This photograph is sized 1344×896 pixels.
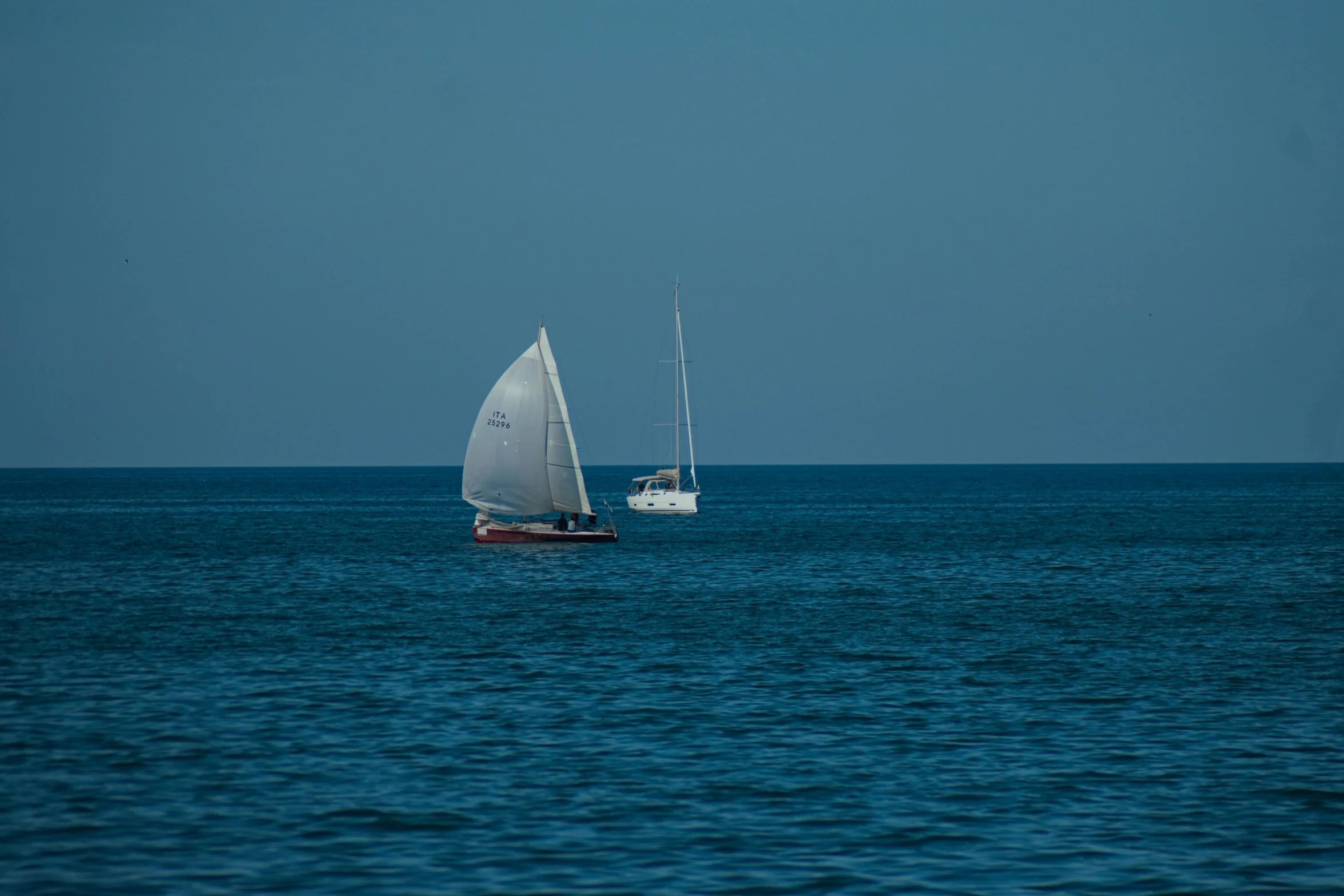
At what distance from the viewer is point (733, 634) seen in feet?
133

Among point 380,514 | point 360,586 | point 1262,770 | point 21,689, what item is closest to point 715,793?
point 1262,770

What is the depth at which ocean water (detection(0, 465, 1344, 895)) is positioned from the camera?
17.2 meters

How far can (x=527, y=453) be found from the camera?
74.1 m

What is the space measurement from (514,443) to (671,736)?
1965 inches

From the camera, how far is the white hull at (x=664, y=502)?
405ft

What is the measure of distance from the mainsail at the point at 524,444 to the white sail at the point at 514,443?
0.10 ft

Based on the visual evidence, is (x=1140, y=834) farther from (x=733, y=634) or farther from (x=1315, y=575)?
(x=1315, y=575)

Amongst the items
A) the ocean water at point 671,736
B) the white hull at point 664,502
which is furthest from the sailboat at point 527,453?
the white hull at point 664,502

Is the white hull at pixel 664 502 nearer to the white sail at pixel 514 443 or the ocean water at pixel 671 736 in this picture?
the white sail at pixel 514 443

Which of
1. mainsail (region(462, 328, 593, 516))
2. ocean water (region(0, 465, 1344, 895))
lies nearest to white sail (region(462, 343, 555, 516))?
mainsail (region(462, 328, 593, 516))

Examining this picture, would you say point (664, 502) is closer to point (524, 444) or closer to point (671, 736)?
point (524, 444)

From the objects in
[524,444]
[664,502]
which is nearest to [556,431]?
[524,444]

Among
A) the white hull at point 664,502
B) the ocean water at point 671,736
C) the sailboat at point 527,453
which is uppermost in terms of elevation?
the sailboat at point 527,453

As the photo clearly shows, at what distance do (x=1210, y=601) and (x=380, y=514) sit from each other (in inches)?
4160
